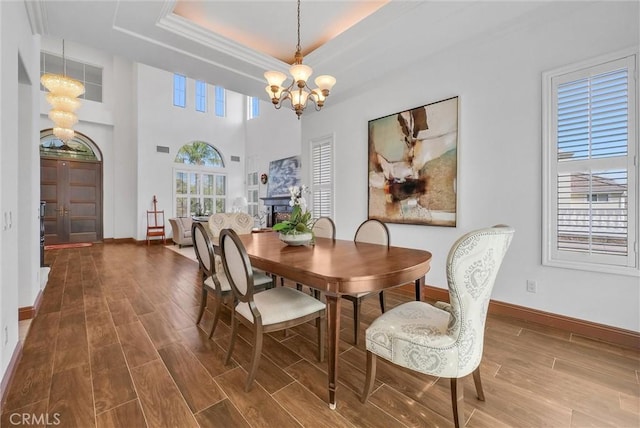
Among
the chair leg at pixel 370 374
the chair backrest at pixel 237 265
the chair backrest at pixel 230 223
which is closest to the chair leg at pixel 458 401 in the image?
the chair leg at pixel 370 374

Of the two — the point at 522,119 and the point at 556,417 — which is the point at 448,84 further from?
the point at 556,417

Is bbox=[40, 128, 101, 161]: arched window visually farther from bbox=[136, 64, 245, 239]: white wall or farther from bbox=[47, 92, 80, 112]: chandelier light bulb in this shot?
bbox=[47, 92, 80, 112]: chandelier light bulb

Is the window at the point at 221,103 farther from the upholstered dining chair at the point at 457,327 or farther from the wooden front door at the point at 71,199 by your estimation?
the upholstered dining chair at the point at 457,327

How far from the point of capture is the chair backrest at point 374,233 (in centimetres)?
262

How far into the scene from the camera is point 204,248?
7.30ft

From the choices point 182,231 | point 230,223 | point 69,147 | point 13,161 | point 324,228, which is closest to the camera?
point 13,161

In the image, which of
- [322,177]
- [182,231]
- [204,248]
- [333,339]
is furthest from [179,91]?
[333,339]

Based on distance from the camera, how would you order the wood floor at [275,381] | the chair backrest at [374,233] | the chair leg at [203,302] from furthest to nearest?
the chair backrest at [374,233] → the chair leg at [203,302] → the wood floor at [275,381]

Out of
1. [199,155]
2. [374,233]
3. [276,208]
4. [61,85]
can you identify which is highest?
[61,85]

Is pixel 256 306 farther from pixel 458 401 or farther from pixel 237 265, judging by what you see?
pixel 458 401

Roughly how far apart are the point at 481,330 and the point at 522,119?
2.23 meters

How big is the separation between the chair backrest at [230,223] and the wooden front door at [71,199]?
21.1 feet

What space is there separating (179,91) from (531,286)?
9.71 meters
